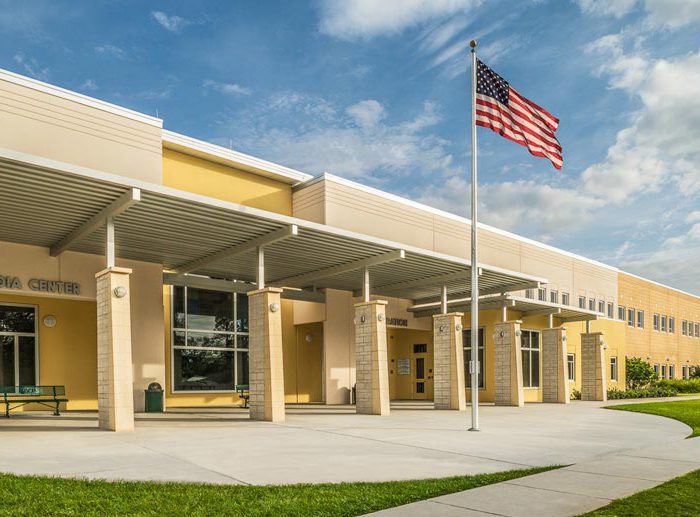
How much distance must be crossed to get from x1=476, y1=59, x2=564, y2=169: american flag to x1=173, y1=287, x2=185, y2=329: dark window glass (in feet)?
43.0

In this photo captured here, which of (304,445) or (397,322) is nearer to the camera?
(304,445)

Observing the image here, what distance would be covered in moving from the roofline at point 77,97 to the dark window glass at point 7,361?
25.0 feet

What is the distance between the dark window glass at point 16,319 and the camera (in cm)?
1973

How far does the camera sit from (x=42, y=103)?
19812 millimetres

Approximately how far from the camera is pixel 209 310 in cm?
2506

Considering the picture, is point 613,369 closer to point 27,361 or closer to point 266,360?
point 266,360

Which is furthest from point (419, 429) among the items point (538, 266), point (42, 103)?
point (538, 266)

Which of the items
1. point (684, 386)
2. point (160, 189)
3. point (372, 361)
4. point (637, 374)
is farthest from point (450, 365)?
point (684, 386)

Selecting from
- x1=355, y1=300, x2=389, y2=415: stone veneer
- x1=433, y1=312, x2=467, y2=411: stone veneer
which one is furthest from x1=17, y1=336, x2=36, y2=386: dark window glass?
x1=433, y1=312, x2=467, y2=411: stone veneer

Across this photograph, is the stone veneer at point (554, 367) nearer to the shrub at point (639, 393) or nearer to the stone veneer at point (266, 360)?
the shrub at point (639, 393)

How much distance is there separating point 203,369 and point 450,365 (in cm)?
931

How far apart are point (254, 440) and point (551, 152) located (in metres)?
11.2

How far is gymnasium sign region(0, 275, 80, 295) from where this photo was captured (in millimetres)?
19016

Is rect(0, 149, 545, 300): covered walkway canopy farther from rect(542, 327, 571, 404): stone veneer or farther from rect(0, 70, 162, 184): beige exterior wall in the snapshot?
rect(542, 327, 571, 404): stone veneer
